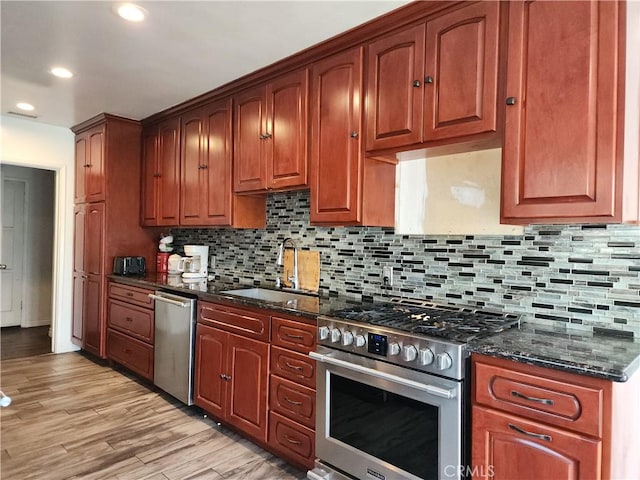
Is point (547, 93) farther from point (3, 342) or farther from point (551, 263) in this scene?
point (3, 342)

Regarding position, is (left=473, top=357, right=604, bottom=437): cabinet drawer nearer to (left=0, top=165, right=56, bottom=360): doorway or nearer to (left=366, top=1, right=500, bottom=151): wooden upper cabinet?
(left=366, top=1, right=500, bottom=151): wooden upper cabinet

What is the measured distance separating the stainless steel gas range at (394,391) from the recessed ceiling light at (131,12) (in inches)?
71.4

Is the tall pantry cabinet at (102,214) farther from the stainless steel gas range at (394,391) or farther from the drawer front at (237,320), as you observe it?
the stainless steel gas range at (394,391)

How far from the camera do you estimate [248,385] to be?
2.58 metres

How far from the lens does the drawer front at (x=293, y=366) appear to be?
2.25m

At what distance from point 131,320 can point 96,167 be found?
164 centimetres

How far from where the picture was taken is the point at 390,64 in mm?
2229

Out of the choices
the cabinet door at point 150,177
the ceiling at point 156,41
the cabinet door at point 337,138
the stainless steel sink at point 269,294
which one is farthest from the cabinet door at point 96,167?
the cabinet door at point 337,138

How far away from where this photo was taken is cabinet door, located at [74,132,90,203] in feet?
14.7

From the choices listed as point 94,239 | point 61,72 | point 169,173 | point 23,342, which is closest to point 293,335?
point 169,173

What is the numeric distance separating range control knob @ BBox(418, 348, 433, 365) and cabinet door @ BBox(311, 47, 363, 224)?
35.9 inches

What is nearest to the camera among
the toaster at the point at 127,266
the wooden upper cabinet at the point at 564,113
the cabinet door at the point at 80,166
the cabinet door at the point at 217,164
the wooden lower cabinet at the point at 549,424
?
the wooden lower cabinet at the point at 549,424

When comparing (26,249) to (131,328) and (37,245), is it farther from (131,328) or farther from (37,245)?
(131,328)

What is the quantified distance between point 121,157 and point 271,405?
3.05 m
